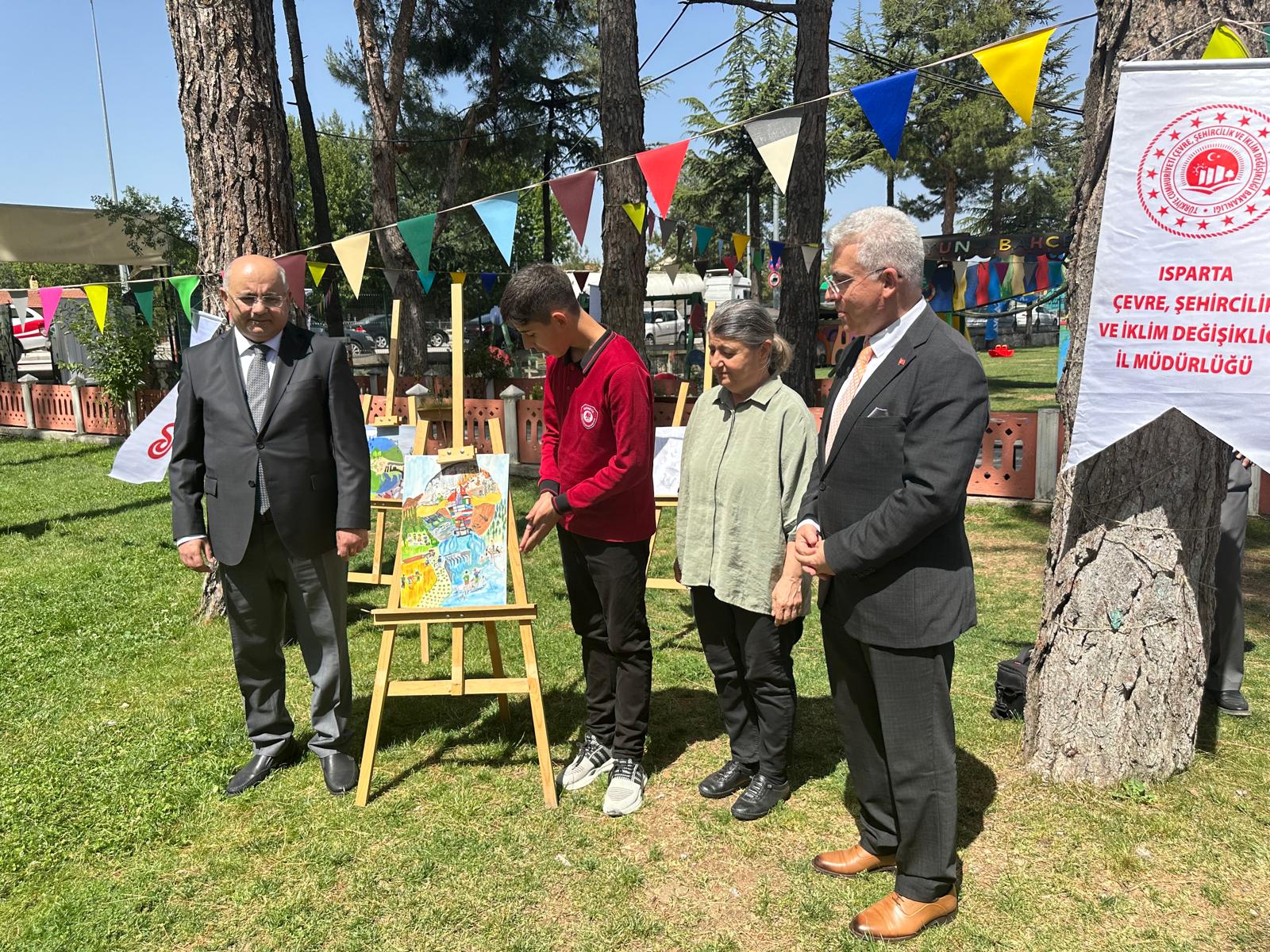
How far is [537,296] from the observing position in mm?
2818

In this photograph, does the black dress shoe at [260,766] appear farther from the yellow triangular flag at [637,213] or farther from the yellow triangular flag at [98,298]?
the yellow triangular flag at [98,298]

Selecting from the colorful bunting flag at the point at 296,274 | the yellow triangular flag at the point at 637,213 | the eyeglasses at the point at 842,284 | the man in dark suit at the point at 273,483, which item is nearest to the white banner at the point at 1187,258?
the eyeglasses at the point at 842,284

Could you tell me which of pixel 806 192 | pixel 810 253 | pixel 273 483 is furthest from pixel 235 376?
pixel 806 192

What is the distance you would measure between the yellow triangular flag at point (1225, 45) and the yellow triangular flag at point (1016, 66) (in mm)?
965

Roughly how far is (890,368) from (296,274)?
4.58 metres

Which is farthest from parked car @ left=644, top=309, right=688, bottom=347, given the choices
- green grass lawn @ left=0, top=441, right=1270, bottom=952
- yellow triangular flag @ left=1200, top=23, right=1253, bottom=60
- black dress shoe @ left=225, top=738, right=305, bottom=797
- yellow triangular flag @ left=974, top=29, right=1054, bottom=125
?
yellow triangular flag @ left=1200, top=23, right=1253, bottom=60

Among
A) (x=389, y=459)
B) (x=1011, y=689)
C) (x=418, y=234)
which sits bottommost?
(x=1011, y=689)

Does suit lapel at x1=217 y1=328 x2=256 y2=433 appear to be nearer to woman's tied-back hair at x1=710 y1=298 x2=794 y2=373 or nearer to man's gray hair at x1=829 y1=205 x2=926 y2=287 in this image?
woman's tied-back hair at x1=710 y1=298 x2=794 y2=373

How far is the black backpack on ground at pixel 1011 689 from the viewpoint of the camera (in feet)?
11.5

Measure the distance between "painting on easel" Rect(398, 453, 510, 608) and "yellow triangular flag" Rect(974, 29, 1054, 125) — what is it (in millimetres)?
2598

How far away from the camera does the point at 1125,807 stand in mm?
2809

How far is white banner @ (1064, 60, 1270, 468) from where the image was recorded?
7.46 feet

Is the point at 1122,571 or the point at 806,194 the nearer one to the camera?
the point at 1122,571

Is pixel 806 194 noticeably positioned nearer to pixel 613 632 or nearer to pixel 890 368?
pixel 613 632
